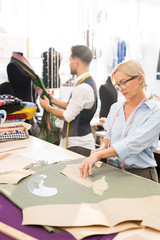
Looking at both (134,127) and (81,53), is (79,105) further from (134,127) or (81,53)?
(134,127)

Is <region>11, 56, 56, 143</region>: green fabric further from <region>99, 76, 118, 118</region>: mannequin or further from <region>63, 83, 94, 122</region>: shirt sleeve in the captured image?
<region>99, 76, 118, 118</region>: mannequin

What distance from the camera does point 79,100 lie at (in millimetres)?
2525

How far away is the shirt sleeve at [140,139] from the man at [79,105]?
3.01 ft

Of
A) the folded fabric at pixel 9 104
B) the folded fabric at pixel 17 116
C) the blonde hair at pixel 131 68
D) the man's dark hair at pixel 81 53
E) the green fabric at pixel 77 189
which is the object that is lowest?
the green fabric at pixel 77 189

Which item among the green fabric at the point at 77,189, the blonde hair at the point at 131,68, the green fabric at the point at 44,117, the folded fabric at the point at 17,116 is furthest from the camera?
the green fabric at the point at 44,117

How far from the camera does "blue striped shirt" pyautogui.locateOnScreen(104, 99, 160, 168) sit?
1.64 metres

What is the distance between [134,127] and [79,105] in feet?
2.84

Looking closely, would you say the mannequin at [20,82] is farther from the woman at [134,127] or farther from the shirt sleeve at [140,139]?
the shirt sleeve at [140,139]

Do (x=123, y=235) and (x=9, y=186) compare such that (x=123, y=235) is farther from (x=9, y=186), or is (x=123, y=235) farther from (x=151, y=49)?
(x=151, y=49)

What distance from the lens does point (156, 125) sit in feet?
5.53

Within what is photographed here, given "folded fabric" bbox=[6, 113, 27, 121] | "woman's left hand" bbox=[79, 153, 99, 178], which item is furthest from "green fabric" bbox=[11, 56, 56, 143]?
"woman's left hand" bbox=[79, 153, 99, 178]

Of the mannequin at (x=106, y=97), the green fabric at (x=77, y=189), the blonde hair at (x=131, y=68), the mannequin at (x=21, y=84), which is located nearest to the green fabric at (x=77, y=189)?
the green fabric at (x=77, y=189)

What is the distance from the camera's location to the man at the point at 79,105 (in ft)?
8.34

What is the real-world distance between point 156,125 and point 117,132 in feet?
0.96
